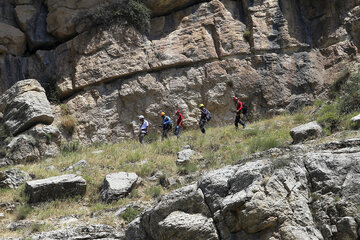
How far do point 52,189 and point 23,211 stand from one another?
3.41ft

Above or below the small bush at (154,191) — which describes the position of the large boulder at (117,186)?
above

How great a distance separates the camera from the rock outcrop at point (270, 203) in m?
7.67

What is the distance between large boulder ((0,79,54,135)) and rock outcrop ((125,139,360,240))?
11.2 metres

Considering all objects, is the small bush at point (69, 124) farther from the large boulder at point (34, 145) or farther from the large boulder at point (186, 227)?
the large boulder at point (186, 227)

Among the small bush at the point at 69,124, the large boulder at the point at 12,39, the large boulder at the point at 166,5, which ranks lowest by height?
the small bush at the point at 69,124

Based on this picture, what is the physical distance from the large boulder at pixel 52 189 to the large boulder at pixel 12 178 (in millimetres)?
1111

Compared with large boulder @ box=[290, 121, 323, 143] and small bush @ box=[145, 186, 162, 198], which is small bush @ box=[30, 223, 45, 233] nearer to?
small bush @ box=[145, 186, 162, 198]

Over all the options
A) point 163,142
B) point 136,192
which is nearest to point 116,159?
point 163,142

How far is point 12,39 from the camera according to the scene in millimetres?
22938

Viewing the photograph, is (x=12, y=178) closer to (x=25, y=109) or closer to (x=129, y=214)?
(x=129, y=214)

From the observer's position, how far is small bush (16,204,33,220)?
12080mm

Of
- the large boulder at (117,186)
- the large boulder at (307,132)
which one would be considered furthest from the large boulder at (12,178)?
the large boulder at (307,132)

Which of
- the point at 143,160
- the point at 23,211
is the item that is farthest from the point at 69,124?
the point at 23,211

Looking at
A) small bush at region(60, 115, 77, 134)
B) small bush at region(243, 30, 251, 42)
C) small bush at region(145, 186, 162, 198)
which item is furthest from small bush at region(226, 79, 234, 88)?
small bush at region(145, 186, 162, 198)
